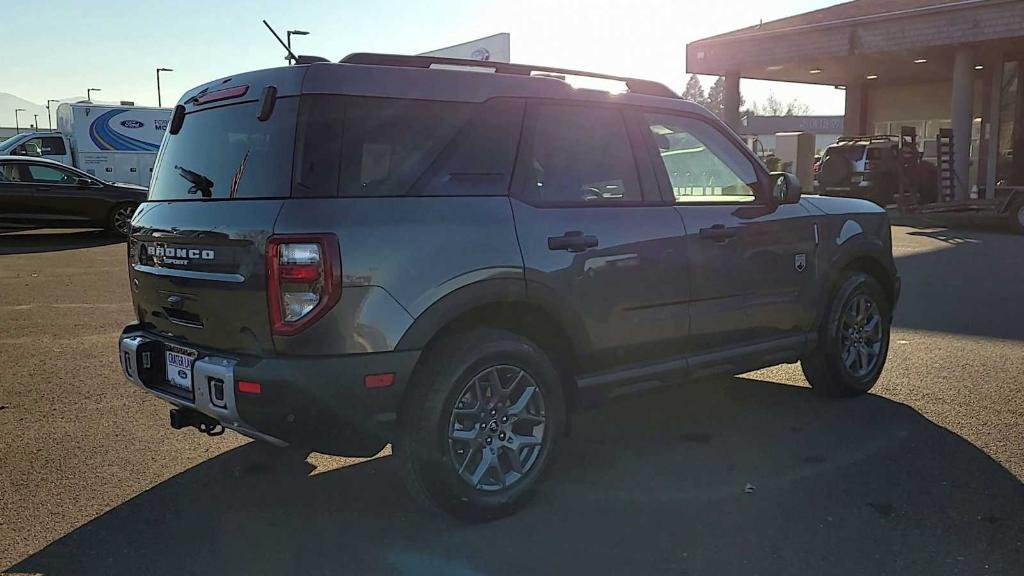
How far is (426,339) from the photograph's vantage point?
133 inches

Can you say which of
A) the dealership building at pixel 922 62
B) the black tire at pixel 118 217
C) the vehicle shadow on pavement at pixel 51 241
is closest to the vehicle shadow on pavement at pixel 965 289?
the dealership building at pixel 922 62

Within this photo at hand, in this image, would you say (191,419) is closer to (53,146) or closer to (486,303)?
(486,303)

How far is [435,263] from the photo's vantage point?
3.38 m

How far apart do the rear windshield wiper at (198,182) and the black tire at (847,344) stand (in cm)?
375

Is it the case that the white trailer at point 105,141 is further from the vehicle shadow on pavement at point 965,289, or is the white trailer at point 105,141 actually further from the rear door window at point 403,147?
the rear door window at point 403,147

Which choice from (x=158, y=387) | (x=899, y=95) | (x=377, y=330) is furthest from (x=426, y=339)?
(x=899, y=95)

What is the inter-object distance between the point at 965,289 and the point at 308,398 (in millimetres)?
9237

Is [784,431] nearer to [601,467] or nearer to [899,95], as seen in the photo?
[601,467]

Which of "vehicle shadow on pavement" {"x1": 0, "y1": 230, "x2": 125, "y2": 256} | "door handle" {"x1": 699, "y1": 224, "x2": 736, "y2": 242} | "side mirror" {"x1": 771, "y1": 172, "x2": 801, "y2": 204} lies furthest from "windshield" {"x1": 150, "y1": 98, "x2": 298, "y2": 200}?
"vehicle shadow on pavement" {"x1": 0, "y1": 230, "x2": 125, "y2": 256}

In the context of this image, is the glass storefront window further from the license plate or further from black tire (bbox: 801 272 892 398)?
the license plate

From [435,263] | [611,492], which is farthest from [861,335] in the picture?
[435,263]

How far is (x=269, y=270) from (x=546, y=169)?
143 cm

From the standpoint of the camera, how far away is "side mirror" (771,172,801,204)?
15.9 ft

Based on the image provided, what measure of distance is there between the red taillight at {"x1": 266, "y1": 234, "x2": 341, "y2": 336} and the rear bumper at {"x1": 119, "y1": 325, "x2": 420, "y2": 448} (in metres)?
0.17
